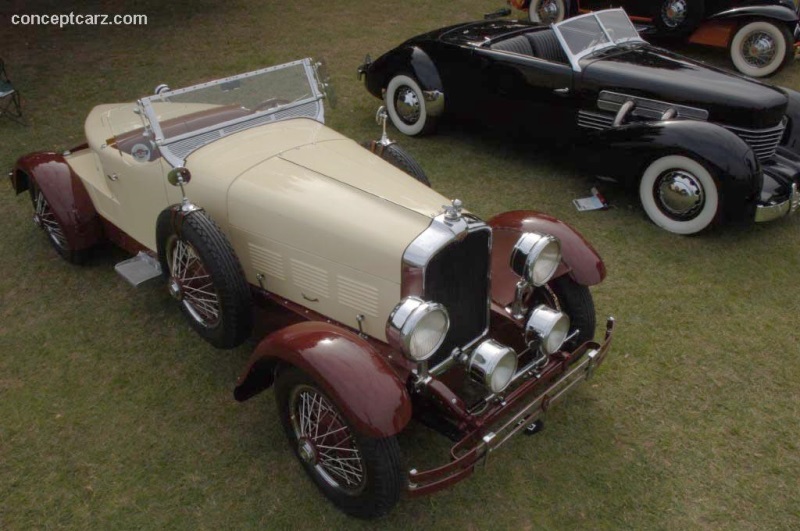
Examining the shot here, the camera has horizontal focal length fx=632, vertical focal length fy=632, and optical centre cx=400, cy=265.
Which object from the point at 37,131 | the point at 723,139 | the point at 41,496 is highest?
the point at 723,139

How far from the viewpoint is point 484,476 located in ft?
10.2

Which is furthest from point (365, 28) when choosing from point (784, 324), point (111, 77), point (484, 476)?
point (484, 476)

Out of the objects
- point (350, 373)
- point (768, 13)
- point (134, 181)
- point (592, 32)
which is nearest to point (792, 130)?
point (592, 32)

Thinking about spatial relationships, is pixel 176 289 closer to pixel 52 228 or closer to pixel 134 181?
pixel 134 181

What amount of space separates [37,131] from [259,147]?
172 inches

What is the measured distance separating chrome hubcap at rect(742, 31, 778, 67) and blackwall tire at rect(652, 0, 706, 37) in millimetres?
687

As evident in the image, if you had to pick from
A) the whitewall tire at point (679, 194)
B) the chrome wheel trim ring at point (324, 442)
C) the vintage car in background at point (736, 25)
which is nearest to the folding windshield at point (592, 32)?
the whitewall tire at point (679, 194)

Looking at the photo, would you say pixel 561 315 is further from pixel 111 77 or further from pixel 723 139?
pixel 111 77

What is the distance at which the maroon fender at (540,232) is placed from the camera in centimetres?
333

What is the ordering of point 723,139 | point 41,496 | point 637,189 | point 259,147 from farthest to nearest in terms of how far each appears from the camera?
point 637,189 → point 723,139 → point 259,147 → point 41,496

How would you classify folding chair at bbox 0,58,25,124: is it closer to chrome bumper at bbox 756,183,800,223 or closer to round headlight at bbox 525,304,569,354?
round headlight at bbox 525,304,569,354

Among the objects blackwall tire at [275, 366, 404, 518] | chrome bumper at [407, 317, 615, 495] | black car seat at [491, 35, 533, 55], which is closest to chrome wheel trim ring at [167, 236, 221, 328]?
blackwall tire at [275, 366, 404, 518]

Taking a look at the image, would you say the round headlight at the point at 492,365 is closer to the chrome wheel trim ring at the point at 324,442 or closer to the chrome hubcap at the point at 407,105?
the chrome wheel trim ring at the point at 324,442

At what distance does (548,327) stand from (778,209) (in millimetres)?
2895
